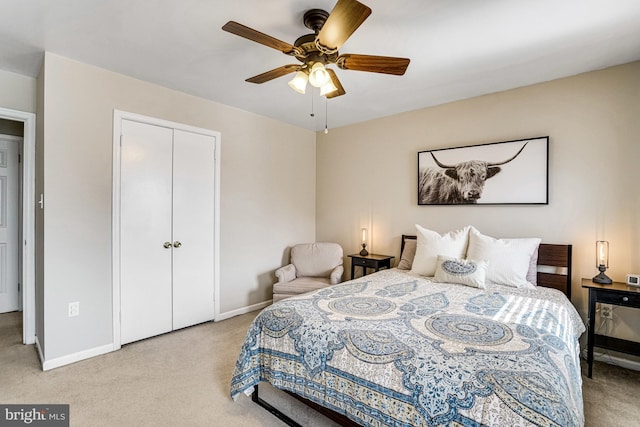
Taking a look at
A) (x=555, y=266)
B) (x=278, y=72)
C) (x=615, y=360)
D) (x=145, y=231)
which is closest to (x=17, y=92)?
(x=145, y=231)

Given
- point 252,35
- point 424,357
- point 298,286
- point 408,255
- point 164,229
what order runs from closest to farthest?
1. point 424,357
2. point 252,35
3. point 164,229
4. point 408,255
5. point 298,286

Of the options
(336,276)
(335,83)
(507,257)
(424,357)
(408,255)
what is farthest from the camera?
(336,276)

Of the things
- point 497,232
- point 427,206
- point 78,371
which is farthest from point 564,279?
point 78,371

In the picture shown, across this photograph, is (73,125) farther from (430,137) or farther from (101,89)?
(430,137)

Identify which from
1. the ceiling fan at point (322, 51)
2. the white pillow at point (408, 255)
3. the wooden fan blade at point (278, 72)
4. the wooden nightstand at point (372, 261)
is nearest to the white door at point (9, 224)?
the wooden fan blade at point (278, 72)

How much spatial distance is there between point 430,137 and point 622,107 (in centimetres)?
165

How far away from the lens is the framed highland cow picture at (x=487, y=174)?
301 cm

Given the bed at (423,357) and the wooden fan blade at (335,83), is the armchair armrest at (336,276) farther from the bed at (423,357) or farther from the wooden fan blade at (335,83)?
the wooden fan blade at (335,83)

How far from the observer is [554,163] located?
2939 millimetres

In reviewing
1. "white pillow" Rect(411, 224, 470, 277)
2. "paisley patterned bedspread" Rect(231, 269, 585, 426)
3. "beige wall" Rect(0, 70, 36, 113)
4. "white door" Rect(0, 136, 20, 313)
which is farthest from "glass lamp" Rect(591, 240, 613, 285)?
"white door" Rect(0, 136, 20, 313)

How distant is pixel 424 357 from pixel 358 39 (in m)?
2.11

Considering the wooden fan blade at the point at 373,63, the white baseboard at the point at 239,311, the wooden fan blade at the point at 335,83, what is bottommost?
the white baseboard at the point at 239,311

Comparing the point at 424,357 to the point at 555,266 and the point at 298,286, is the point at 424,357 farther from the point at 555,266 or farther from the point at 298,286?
the point at 298,286

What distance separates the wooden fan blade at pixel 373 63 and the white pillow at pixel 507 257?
1802 millimetres
